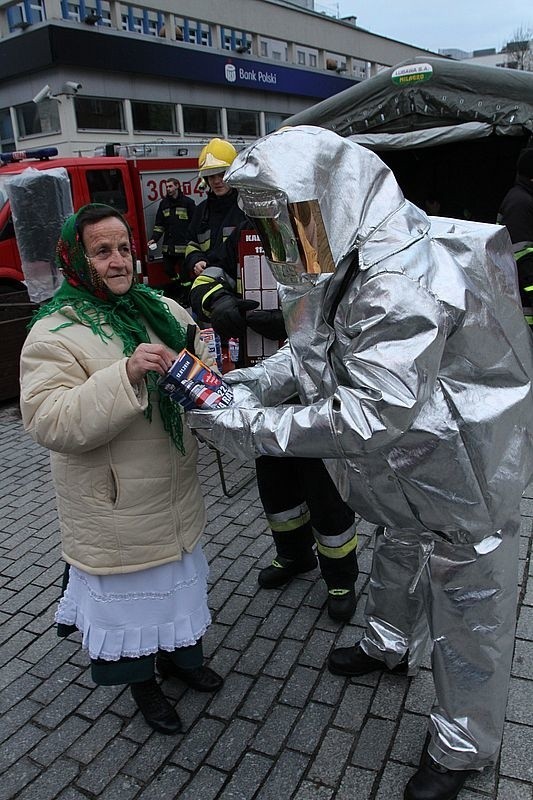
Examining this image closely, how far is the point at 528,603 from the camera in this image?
279 centimetres

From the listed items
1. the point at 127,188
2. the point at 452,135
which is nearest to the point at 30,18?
the point at 127,188

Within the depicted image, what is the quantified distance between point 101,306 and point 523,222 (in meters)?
3.80

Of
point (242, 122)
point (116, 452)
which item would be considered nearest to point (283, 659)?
point (116, 452)

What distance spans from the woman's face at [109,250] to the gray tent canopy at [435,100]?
194 inches

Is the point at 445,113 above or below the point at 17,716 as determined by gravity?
above

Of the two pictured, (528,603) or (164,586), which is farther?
(528,603)

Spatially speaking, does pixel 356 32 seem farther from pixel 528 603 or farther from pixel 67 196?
pixel 528 603

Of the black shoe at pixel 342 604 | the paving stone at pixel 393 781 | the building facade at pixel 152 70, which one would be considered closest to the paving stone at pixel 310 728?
the paving stone at pixel 393 781

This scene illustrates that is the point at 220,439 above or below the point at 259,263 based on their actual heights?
below

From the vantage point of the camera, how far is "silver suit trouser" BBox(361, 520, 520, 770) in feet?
5.89

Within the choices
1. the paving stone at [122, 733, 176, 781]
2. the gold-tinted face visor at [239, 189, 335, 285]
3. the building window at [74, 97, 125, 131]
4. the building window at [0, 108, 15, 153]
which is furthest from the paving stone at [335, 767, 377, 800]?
the building window at [0, 108, 15, 153]

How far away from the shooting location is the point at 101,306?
197 cm

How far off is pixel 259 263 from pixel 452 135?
4.15 m

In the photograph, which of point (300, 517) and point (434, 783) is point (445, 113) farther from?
point (434, 783)
